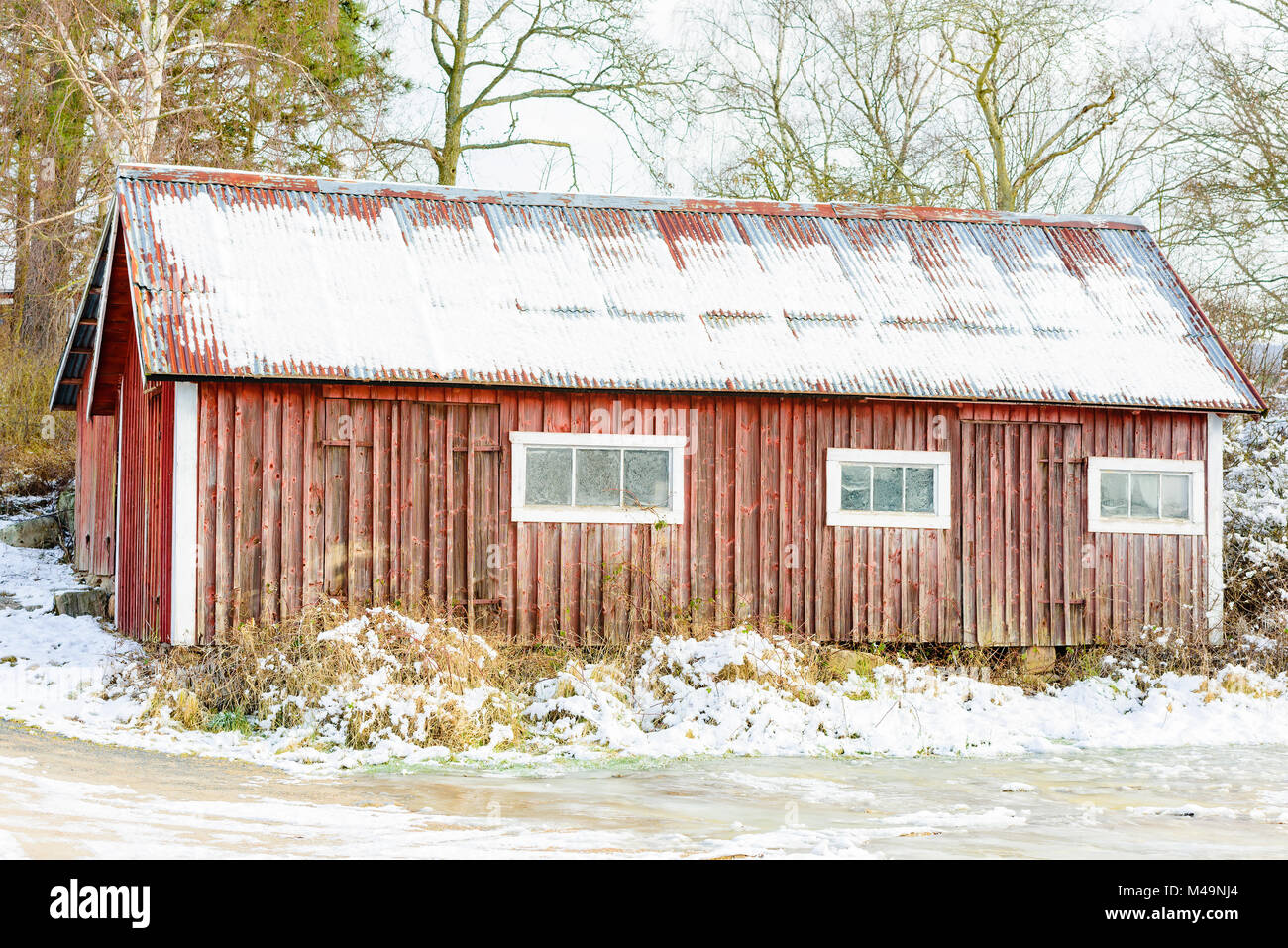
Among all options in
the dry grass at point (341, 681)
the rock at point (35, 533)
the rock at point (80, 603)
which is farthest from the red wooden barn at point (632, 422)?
the rock at point (35, 533)

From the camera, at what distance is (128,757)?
9680 mm

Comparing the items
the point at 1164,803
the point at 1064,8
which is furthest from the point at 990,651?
the point at 1064,8

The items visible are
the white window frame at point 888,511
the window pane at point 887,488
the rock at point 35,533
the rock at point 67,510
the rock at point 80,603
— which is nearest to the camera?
the white window frame at point 888,511

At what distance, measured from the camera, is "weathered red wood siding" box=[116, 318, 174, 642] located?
1296 centimetres

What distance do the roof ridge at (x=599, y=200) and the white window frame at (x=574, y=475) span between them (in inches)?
147

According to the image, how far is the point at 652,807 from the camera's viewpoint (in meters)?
8.38

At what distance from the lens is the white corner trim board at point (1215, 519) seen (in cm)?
1474

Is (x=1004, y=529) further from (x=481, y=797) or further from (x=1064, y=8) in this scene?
(x=1064, y=8)

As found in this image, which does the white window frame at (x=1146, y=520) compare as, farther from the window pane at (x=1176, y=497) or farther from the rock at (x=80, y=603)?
the rock at (x=80, y=603)

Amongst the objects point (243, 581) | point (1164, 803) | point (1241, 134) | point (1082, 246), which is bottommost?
point (1164, 803)

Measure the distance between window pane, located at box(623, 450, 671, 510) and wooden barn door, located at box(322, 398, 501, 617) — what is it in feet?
4.40

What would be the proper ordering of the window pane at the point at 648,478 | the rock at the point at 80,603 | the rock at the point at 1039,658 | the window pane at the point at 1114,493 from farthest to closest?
the rock at the point at 80,603 < the window pane at the point at 1114,493 < the rock at the point at 1039,658 < the window pane at the point at 648,478

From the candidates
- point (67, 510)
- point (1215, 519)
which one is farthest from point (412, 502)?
point (67, 510)

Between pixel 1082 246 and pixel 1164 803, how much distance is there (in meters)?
9.47
